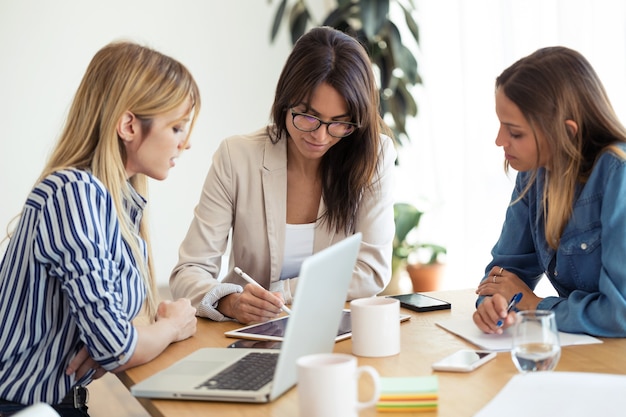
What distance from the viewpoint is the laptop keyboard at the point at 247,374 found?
48.4 inches

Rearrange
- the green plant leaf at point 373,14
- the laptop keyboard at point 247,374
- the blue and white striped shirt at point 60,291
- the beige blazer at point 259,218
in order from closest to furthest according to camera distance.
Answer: the laptop keyboard at point 247,374, the blue and white striped shirt at point 60,291, the beige blazer at point 259,218, the green plant leaf at point 373,14

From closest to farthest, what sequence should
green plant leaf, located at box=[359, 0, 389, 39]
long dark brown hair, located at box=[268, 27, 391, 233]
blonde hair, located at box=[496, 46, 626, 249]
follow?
blonde hair, located at box=[496, 46, 626, 249], long dark brown hair, located at box=[268, 27, 391, 233], green plant leaf, located at box=[359, 0, 389, 39]

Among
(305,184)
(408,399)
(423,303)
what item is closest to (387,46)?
(305,184)

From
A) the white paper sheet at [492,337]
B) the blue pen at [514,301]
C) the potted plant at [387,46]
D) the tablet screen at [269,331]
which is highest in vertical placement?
the potted plant at [387,46]


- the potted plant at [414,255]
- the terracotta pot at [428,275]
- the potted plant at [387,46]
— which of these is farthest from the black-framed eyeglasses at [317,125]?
the terracotta pot at [428,275]

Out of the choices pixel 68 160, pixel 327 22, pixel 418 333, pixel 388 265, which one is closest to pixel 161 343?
pixel 68 160

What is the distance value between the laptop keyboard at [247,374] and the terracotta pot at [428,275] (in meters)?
3.00

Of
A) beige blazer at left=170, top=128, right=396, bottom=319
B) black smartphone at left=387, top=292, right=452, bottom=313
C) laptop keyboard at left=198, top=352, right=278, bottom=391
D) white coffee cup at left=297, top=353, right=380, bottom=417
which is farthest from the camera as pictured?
beige blazer at left=170, top=128, right=396, bottom=319

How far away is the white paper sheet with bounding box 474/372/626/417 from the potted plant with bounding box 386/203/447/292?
310cm

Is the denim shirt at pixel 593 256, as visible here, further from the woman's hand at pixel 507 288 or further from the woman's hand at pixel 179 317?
the woman's hand at pixel 179 317

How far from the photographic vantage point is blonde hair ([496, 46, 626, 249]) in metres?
1.59

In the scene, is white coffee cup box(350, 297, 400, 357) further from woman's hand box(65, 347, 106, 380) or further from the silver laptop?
woman's hand box(65, 347, 106, 380)

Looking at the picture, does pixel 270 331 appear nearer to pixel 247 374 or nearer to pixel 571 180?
pixel 247 374

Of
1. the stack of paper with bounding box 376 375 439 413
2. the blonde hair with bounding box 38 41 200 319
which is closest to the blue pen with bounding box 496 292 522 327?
the stack of paper with bounding box 376 375 439 413
